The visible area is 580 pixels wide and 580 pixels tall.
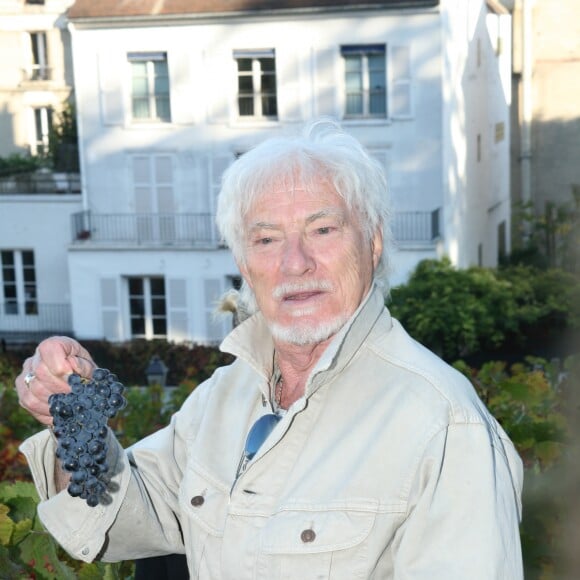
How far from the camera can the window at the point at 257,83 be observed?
64.2 feet

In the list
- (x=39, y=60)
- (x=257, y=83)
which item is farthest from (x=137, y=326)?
(x=39, y=60)

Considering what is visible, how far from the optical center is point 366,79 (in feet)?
63.6

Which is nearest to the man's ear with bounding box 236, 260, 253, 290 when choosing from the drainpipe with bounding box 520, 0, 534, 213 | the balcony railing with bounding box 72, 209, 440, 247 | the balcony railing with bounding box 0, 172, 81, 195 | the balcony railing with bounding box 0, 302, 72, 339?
the balcony railing with bounding box 72, 209, 440, 247

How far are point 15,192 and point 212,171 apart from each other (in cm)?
432

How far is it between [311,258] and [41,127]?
91.2 feet

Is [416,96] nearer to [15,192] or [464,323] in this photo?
[464,323]

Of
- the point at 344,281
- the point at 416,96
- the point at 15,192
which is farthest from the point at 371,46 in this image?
the point at 344,281

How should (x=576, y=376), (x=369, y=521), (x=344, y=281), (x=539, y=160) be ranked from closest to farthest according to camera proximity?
(x=576, y=376) → (x=369, y=521) → (x=344, y=281) → (x=539, y=160)

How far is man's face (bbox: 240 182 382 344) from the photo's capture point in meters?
1.94

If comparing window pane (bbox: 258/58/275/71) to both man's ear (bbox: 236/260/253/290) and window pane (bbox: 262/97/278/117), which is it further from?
man's ear (bbox: 236/260/253/290)

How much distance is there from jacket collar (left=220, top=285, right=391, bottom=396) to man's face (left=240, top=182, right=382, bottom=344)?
0.04 metres

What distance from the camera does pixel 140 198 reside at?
68.1ft

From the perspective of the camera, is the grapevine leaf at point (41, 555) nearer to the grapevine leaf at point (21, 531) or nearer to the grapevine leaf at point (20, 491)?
the grapevine leaf at point (21, 531)

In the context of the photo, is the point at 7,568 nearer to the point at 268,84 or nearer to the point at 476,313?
the point at 476,313
